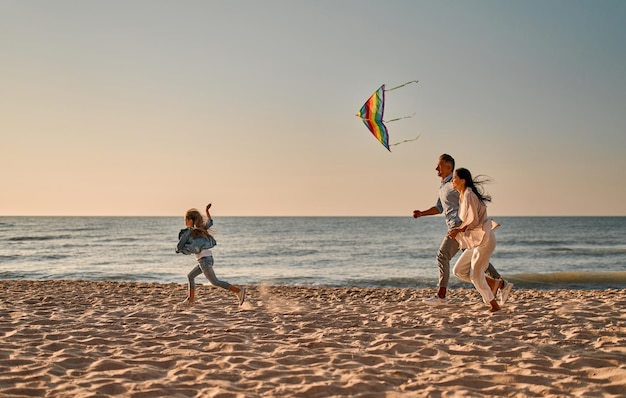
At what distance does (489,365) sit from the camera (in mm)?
4641

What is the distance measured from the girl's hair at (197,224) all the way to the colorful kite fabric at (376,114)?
9.95 feet

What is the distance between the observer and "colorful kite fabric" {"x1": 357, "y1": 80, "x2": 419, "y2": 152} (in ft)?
28.4

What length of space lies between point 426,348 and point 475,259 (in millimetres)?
1943

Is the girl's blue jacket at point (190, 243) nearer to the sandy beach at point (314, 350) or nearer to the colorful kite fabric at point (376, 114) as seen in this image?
the sandy beach at point (314, 350)

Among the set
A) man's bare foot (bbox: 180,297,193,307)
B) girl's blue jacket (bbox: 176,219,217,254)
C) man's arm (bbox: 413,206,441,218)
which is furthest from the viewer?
man's bare foot (bbox: 180,297,193,307)

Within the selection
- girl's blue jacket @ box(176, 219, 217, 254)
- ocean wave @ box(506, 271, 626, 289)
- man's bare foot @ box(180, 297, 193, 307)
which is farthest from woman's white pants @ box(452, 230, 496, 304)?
ocean wave @ box(506, 271, 626, 289)

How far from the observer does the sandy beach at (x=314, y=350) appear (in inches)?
162

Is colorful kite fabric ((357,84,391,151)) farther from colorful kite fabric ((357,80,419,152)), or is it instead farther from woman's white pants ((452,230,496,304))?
woman's white pants ((452,230,496,304))

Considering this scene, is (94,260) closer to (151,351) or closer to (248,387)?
(151,351)

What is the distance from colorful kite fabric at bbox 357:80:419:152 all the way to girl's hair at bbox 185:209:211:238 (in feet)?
9.95

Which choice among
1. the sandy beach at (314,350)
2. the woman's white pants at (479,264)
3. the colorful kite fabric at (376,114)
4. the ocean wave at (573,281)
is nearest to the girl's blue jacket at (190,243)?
the sandy beach at (314,350)

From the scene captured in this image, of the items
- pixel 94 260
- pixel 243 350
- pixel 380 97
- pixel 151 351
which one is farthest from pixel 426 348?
pixel 94 260

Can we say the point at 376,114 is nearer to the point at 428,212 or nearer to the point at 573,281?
the point at 428,212

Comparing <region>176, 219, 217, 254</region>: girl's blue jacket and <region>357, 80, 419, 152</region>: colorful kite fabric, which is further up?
<region>357, 80, 419, 152</region>: colorful kite fabric
